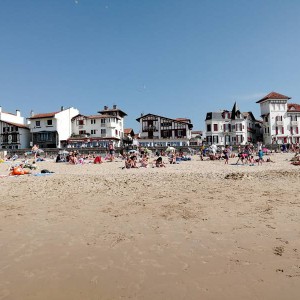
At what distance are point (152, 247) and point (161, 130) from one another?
66.2 meters

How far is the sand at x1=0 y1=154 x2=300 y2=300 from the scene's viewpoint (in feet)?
12.4

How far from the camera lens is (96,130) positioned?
223ft

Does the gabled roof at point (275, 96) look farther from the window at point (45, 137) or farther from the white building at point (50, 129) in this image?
the window at point (45, 137)

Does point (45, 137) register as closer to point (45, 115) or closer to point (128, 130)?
point (45, 115)

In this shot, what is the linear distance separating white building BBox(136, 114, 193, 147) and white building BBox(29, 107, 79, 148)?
18.0 m

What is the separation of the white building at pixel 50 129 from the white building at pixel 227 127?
3536 centimetres

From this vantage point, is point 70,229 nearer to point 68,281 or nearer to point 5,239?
point 5,239

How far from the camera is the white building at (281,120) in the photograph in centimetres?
7125

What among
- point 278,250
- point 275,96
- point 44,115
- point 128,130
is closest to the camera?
point 278,250

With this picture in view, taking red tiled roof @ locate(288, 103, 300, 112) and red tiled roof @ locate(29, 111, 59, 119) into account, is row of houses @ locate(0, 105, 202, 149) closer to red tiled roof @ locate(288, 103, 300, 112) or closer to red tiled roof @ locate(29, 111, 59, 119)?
red tiled roof @ locate(29, 111, 59, 119)

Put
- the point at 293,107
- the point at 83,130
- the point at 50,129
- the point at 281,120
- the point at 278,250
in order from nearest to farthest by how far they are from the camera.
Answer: the point at 278,250 → the point at 50,129 → the point at 83,130 → the point at 281,120 → the point at 293,107

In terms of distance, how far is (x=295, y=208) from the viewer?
25.1ft

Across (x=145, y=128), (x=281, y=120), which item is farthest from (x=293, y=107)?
(x=145, y=128)

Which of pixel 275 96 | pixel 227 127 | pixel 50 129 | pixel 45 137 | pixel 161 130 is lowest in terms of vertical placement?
pixel 45 137
